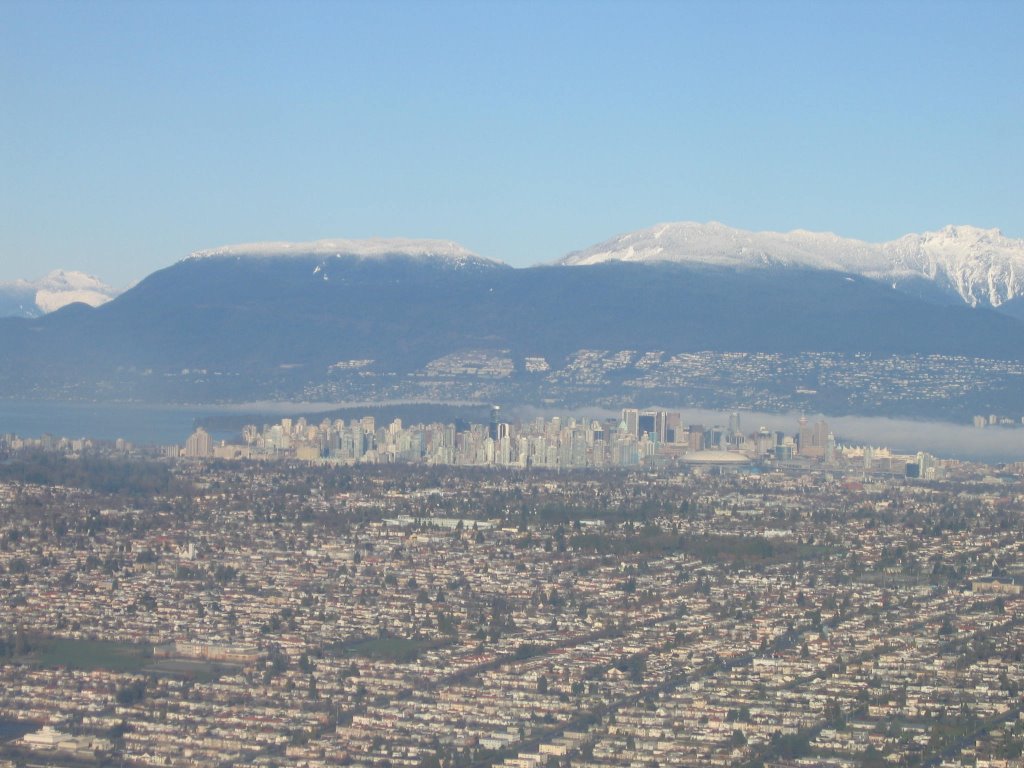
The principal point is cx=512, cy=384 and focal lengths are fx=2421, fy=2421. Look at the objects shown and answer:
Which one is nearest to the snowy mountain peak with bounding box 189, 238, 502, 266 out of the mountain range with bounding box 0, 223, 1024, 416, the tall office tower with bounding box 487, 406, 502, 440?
the mountain range with bounding box 0, 223, 1024, 416

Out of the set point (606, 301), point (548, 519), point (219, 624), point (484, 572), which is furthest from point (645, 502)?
point (606, 301)

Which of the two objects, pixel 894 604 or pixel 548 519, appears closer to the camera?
pixel 894 604

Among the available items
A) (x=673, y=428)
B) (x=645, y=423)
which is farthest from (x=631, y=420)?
(x=673, y=428)

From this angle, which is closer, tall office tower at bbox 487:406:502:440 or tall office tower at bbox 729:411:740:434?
tall office tower at bbox 487:406:502:440

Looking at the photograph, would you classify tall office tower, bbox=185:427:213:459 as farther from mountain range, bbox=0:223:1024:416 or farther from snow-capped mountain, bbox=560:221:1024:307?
snow-capped mountain, bbox=560:221:1024:307

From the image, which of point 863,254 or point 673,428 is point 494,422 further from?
point 863,254

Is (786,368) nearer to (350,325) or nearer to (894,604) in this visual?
(350,325)
